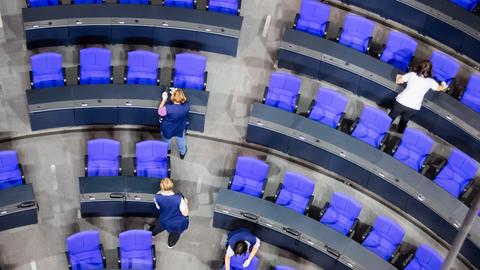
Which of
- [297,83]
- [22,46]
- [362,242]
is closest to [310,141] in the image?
[297,83]

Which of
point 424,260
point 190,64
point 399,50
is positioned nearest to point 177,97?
point 190,64

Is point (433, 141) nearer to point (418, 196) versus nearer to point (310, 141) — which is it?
point (418, 196)

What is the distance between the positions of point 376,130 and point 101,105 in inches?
156

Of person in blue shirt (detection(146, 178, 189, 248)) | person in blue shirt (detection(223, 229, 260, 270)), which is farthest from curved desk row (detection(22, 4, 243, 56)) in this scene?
person in blue shirt (detection(223, 229, 260, 270))

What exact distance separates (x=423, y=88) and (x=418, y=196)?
4.85 ft

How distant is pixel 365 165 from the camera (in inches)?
378

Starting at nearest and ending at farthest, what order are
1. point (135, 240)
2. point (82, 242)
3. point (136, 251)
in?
point (82, 242)
point (135, 240)
point (136, 251)

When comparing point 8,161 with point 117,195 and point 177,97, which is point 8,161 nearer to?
point 117,195

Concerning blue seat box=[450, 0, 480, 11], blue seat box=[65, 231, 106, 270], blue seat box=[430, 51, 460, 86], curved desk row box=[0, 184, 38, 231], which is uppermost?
blue seat box=[450, 0, 480, 11]

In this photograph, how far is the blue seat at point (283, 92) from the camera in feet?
32.7

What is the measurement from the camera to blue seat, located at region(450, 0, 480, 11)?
10.9 meters

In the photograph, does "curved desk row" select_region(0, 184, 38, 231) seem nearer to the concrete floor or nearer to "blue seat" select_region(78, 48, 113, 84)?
the concrete floor

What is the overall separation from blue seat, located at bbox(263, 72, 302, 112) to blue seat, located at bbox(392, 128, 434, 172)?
161 cm

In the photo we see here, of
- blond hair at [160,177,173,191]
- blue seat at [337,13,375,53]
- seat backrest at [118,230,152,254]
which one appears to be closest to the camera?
blond hair at [160,177,173,191]
